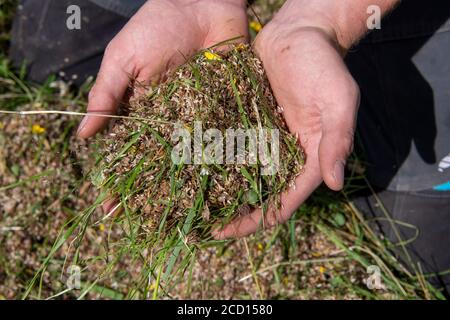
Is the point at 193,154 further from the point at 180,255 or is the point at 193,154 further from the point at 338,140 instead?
the point at 180,255

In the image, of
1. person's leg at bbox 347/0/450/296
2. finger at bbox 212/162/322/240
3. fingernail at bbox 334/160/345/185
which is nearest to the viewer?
fingernail at bbox 334/160/345/185

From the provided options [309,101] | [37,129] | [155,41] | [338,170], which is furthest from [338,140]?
[37,129]

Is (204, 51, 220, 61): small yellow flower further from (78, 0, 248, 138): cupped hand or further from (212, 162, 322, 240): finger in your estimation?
(212, 162, 322, 240): finger

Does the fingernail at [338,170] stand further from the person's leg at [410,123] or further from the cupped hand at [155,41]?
the person's leg at [410,123]

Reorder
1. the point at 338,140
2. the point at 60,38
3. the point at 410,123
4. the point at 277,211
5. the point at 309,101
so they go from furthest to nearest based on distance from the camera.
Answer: the point at 60,38, the point at 410,123, the point at 277,211, the point at 309,101, the point at 338,140

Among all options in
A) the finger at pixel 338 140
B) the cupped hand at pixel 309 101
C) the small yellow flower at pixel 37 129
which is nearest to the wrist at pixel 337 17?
the cupped hand at pixel 309 101

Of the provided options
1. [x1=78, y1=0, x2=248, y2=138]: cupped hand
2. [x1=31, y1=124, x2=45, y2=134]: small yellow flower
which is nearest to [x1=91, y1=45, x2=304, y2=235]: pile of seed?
[x1=78, y1=0, x2=248, y2=138]: cupped hand
